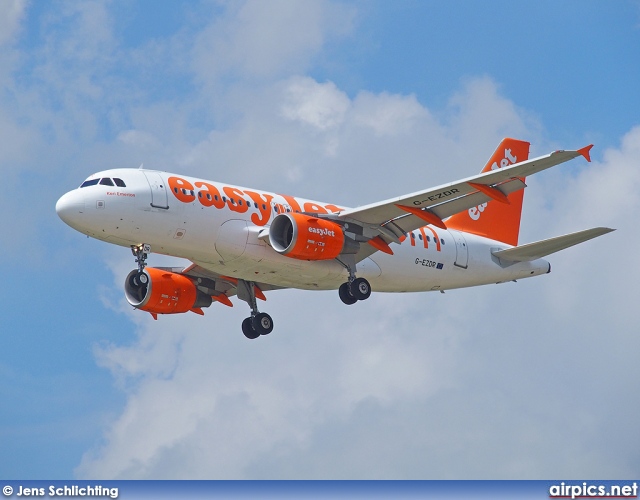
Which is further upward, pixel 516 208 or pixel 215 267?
pixel 516 208

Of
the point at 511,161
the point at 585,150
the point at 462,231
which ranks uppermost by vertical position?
the point at 511,161

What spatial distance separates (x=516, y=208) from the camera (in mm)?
65312

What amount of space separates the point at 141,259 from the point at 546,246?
17.7 m

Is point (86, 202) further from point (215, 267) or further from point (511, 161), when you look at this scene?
point (511, 161)

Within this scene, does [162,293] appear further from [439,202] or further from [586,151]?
[586,151]

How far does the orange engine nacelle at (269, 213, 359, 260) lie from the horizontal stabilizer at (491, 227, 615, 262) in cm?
970

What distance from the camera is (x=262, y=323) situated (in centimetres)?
5972

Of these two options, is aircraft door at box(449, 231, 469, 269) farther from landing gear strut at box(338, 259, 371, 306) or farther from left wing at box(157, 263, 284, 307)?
left wing at box(157, 263, 284, 307)

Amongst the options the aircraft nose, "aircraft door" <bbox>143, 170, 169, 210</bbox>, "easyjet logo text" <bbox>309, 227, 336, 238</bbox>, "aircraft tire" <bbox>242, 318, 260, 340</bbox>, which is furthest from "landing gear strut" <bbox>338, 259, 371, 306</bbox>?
the aircraft nose

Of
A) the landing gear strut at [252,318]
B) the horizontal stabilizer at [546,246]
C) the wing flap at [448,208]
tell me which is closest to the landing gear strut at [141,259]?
the landing gear strut at [252,318]

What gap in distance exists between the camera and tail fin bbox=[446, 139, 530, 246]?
62531 millimetres

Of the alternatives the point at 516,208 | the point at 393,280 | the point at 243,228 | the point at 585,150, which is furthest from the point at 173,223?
the point at 516,208

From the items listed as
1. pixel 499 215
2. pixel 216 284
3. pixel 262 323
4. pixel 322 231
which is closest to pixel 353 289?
pixel 322 231

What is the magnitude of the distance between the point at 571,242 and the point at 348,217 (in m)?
9.53
